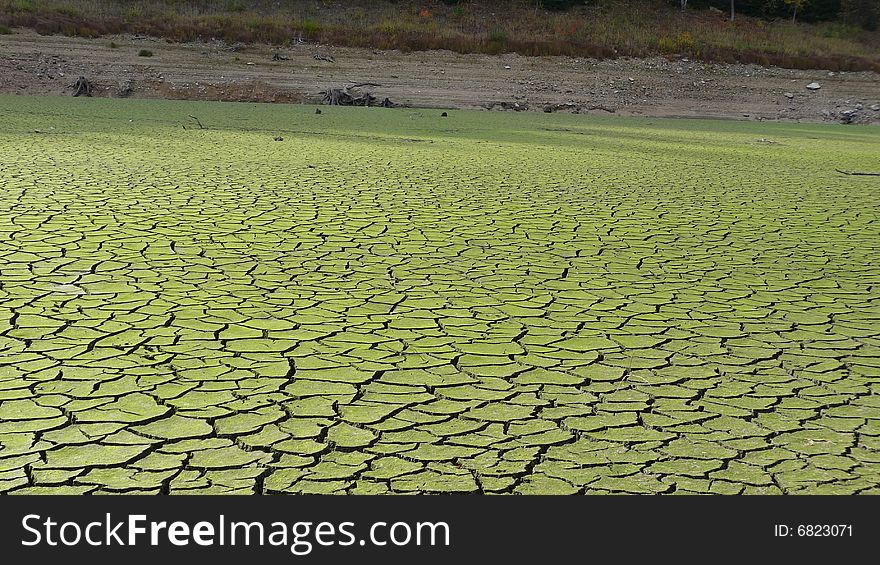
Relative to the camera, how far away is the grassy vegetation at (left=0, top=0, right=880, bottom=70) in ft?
68.7

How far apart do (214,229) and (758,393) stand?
3.15 m

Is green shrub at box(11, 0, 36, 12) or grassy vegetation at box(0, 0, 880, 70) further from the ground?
green shrub at box(11, 0, 36, 12)

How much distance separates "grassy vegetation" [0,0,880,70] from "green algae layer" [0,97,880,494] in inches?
556

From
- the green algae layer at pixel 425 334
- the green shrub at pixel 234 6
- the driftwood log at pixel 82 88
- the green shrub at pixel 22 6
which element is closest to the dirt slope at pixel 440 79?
the driftwood log at pixel 82 88

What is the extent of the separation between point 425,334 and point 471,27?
21.9 metres

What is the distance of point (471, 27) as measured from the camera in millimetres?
24594

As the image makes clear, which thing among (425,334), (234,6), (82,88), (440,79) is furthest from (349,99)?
(425,334)

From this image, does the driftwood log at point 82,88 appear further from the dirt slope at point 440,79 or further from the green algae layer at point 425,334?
the green algae layer at point 425,334

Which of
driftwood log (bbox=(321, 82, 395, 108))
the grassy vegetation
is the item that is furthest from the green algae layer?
the grassy vegetation

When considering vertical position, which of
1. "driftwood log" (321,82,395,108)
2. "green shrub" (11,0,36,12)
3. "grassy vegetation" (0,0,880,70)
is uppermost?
"green shrub" (11,0,36,12)

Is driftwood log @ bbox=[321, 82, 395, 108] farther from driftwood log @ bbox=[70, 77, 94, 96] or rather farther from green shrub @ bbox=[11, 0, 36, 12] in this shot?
green shrub @ bbox=[11, 0, 36, 12]

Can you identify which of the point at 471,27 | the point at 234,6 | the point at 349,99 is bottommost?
the point at 349,99

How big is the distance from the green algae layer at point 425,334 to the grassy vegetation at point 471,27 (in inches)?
556

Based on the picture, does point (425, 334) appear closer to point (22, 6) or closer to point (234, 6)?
point (22, 6)
